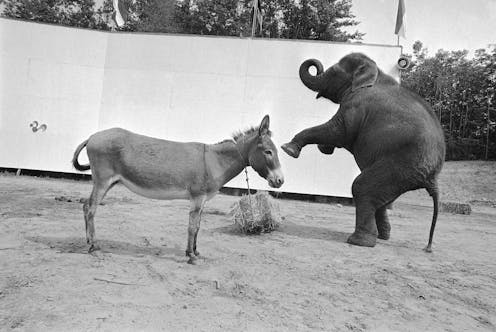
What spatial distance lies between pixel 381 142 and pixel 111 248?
410 centimetres

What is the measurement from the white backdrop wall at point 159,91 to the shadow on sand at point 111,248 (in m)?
7.44

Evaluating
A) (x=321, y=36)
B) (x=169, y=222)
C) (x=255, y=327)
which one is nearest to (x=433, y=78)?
(x=321, y=36)

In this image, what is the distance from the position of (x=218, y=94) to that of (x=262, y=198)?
259 inches

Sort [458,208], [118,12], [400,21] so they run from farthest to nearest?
[118,12], [458,208], [400,21]

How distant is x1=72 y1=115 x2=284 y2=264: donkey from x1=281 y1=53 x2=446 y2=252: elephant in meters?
1.93

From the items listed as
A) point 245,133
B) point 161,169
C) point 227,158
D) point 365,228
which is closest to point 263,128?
point 245,133

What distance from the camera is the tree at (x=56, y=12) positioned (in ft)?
97.7

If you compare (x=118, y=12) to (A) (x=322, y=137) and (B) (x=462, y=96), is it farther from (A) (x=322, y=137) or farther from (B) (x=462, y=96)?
(B) (x=462, y=96)

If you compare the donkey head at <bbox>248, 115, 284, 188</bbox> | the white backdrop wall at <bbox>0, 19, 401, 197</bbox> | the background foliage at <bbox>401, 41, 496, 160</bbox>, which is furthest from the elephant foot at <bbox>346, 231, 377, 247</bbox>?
the background foliage at <bbox>401, 41, 496, 160</bbox>

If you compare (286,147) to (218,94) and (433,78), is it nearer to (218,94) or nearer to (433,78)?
(218,94)

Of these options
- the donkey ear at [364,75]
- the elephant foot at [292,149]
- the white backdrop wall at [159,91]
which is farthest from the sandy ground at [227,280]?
the white backdrop wall at [159,91]

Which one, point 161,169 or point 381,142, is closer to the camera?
point 161,169

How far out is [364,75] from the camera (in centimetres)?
632

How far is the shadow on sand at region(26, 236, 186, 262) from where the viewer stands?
4335 mm
